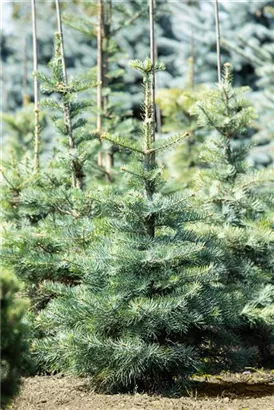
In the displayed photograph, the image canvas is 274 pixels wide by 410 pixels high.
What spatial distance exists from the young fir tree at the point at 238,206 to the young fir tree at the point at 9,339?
2807 mm

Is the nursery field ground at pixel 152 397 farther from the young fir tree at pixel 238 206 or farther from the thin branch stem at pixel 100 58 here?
the thin branch stem at pixel 100 58

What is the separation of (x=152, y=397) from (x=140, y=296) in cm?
68

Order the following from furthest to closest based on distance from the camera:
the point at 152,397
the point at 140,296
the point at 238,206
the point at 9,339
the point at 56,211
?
the point at 238,206, the point at 56,211, the point at 140,296, the point at 152,397, the point at 9,339

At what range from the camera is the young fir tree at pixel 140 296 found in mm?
4785

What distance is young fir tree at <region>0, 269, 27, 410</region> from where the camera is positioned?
10.2 feet

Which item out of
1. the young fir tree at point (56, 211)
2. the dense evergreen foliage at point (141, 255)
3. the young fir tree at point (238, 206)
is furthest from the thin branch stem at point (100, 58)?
the young fir tree at point (238, 206)

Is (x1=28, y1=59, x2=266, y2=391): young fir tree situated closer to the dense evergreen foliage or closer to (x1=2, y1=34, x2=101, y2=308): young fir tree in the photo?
the dense evergreen foliage

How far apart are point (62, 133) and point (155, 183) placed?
143 centimetres

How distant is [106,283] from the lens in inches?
198

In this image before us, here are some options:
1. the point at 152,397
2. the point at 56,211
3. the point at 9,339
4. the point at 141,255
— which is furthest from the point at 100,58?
the point at 9,339

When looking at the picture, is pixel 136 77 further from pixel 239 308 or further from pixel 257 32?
pixel 239 308

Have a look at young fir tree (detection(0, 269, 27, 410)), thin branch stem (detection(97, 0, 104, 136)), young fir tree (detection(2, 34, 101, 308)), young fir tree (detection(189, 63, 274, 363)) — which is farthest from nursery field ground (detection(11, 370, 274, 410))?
thin branch stem (detection(97, 0, 104, 136))

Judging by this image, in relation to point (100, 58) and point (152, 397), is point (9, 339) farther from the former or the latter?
point (100, 58)

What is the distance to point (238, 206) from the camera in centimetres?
635
